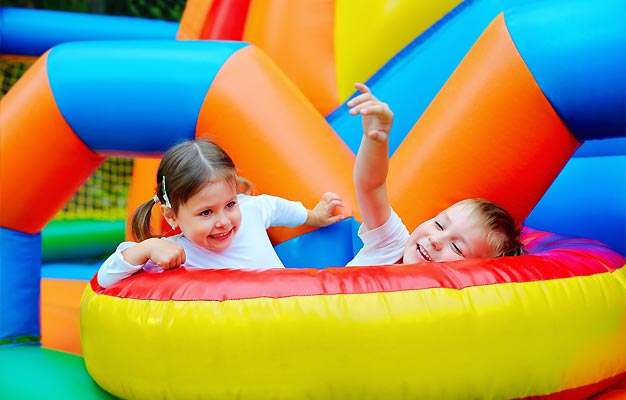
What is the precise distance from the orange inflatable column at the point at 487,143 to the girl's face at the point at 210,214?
0.36 metres

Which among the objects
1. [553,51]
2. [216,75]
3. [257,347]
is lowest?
[257,347]

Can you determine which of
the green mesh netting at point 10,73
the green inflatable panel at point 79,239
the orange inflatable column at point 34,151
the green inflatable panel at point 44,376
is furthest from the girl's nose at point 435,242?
the green mesh netting at point 10,73

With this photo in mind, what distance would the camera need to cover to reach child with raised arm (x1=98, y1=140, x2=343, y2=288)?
1403mm

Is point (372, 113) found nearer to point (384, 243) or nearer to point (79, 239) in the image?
point (384, 243)

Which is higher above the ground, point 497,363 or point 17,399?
point 497,363

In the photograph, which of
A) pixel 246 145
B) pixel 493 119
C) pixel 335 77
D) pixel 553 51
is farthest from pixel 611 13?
pixel 335 77

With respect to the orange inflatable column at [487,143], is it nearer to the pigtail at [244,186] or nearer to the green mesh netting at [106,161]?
the pigtail at [244,186]

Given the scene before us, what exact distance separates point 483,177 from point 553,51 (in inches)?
11.4

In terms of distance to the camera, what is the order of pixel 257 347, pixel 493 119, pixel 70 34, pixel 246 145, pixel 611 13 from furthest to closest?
pixel 70 34, pixel 246 145, pixel 493 119, pixel 611 13, pixel 257 347

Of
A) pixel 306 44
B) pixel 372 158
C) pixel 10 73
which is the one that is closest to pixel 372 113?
pixel 372 158

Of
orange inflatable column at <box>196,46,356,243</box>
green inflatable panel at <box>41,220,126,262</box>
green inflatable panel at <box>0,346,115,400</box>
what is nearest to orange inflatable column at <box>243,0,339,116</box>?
orange inflatable column at <box>196,46,356,243</box>

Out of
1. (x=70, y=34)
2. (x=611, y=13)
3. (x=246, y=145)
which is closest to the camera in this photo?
(x=611, y=13)

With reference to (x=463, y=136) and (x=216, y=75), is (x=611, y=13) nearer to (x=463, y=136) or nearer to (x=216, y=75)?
(x=463, y=136)

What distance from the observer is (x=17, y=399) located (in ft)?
4.52
